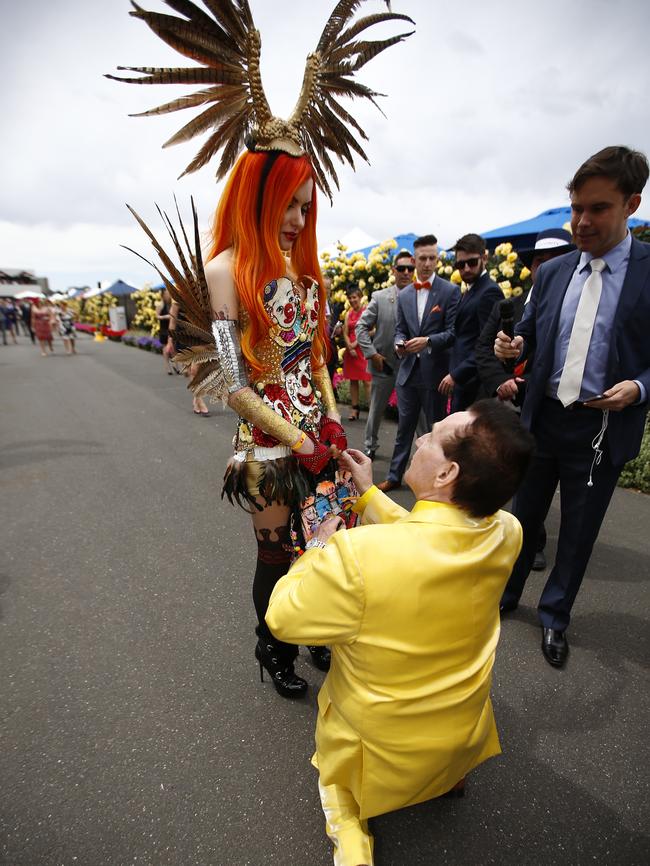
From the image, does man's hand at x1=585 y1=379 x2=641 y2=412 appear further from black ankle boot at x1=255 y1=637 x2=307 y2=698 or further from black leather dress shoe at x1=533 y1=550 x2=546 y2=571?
black ankle boot at x1=255 y1=637 x2=307 y2=698

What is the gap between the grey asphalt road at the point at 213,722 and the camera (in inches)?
60.5

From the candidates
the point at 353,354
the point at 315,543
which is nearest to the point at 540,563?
the point at 315,543

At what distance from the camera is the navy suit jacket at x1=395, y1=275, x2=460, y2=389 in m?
3.96

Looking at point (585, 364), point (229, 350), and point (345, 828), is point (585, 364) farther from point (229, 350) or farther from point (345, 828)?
point (345, 828)

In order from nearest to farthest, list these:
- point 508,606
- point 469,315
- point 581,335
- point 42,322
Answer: point 581,335 < point 508,606 < point 469,315 < point 42,322

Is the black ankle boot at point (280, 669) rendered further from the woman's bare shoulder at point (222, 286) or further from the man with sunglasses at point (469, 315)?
the man with sunglasses at point (469, 315)

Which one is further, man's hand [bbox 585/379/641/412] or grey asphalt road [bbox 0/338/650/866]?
man's hand [bbox 585/379/641/412]

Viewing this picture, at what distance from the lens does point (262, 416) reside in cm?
157

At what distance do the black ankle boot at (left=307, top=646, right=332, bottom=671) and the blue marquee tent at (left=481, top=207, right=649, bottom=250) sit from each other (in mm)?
10526

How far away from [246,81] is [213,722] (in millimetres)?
2461

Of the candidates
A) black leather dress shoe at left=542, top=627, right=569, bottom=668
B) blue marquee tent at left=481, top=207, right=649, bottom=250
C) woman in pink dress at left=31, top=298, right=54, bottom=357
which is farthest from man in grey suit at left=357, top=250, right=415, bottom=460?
woman in pink dress at left=31, top=298, right=54, bottom=357

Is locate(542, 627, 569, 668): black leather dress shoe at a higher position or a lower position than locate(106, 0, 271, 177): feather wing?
lower

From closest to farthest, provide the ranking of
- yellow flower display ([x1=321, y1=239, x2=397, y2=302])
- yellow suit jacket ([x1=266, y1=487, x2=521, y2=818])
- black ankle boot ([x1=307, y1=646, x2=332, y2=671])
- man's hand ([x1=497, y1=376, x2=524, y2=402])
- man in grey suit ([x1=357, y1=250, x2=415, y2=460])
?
yellow suit jacket ([x1=266, y1=487, x2=521, y2=818]) < black ankle boot ([x1=307, y1=646, x2=332, y2=671]) < man's hand ([x1=497, y1=376, x2=524, y2=402]) < man in grey suit ([x1=357, y1=250, x2=415, y2=460]) < yellow flower display ([x1=321, y1=239, x2=397, y2=302])

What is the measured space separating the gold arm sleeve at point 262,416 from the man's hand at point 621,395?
131cm
